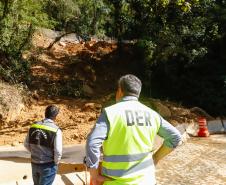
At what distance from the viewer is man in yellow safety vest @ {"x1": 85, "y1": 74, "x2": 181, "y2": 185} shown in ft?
11.3

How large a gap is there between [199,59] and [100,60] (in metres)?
5.37

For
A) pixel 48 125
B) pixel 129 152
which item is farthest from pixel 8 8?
pixel 129 152

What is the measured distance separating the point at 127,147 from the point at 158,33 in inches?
607

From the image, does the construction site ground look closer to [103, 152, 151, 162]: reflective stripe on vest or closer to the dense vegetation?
[103, 152, 151, 162]: reflective stripe on vest

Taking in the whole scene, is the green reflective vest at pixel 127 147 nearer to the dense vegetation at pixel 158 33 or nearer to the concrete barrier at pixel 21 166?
the concrete barrier at pixel 21 166

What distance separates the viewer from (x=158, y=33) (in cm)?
1861

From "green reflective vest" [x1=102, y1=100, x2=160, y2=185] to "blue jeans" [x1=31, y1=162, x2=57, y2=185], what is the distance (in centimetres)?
329

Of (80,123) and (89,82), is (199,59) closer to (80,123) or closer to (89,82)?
(89,82)

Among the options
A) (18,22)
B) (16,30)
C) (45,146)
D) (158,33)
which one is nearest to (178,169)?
(45,146)

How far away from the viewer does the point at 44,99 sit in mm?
17828

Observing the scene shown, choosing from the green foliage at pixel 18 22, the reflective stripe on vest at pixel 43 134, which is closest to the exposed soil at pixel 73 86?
the green foliage at pixel 18 22

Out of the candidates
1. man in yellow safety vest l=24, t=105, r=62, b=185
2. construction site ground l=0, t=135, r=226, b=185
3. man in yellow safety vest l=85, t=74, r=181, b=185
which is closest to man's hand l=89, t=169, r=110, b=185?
man in yellow safety vest l=85, t=74, r=181, b=185

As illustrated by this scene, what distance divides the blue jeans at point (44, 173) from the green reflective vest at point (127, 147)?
10.8 feet

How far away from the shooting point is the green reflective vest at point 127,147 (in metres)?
3.51
